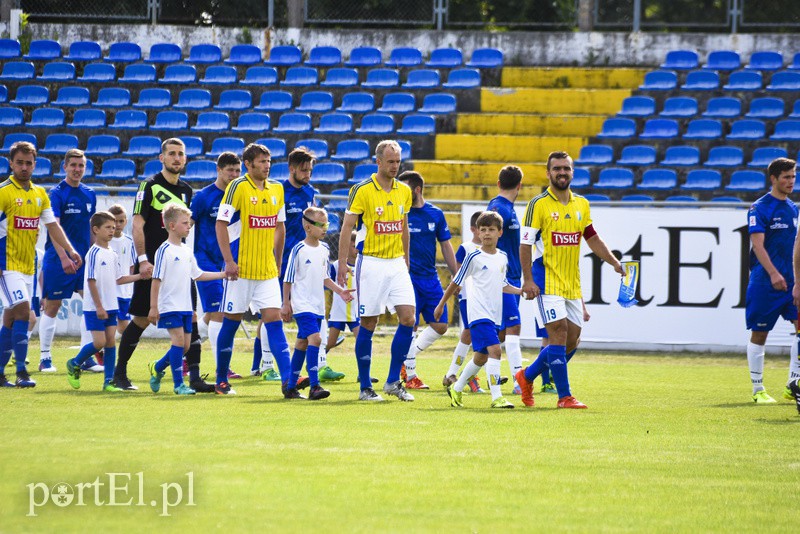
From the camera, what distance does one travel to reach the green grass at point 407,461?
18.6 feet

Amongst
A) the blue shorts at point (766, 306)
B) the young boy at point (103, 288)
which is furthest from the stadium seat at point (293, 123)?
the blue shorts at point (766, 306)

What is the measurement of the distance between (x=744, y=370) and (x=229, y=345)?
7.31 m

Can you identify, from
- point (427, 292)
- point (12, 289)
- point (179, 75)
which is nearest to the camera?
point (12, 289)

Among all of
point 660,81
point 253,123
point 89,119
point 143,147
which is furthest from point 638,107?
point 89,119

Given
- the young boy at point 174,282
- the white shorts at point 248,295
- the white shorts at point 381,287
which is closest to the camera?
the white shorts at point 381,287

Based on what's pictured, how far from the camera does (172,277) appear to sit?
10.5 m

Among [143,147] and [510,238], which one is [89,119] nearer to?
[143,147]

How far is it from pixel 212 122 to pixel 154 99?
173cm

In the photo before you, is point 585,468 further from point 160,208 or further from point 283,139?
point 283,139

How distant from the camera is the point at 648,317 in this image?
16.7 metres

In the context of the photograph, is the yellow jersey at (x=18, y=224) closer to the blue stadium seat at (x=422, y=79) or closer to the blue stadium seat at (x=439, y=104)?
the blue stadium seat at (x=439, y=104)

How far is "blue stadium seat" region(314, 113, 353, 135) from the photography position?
2348 cm

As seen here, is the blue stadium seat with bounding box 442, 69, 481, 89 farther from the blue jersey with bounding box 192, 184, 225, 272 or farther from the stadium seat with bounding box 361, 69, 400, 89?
the blue jersey with bounding box 192, 184, 225, 272

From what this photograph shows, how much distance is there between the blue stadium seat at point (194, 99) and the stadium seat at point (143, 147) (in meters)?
1.25
